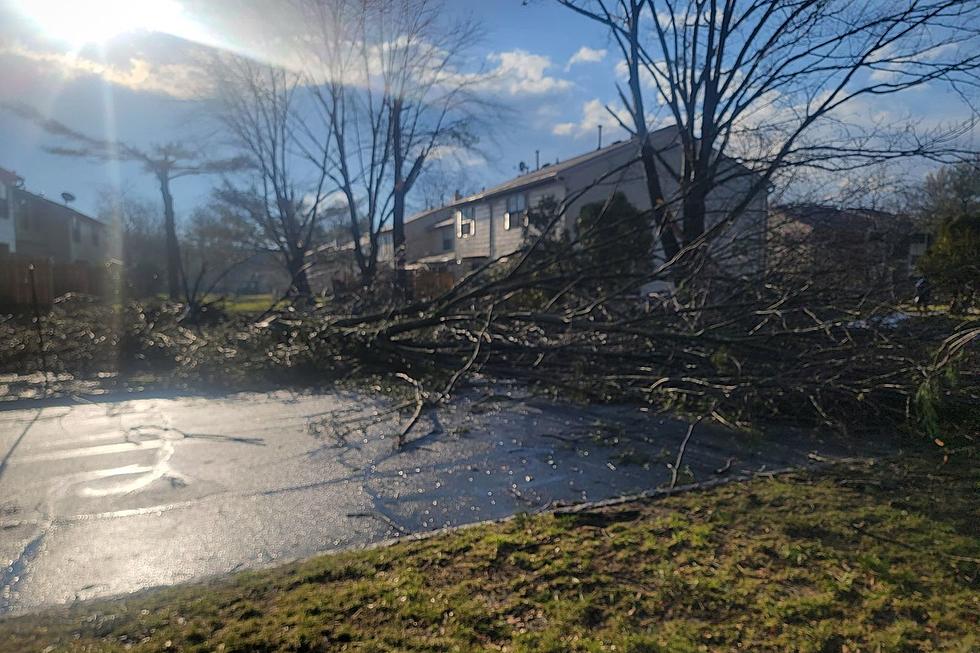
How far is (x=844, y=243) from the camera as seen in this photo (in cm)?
792

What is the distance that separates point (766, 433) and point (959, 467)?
58.1 inches

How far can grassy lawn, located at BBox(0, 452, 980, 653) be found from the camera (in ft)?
8.45

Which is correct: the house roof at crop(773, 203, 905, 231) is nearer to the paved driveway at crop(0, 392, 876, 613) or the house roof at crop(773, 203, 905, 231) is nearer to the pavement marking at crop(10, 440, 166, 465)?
the paved driveway at crop(0, 392, 876, 613)

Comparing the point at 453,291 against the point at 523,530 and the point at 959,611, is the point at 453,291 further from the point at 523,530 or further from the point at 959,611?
the point at 959,611

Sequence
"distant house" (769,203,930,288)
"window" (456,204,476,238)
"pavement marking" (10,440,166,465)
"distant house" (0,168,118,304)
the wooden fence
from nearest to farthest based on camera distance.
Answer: "pavement marking" (10,440,166,465)
"distant house" (769,203,930,288)
the wooden fence
"distant house" (0,168,118,304)
"window" (456,204,476,238)

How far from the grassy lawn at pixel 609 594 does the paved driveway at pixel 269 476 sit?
39 cm

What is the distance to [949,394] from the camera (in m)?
5.43

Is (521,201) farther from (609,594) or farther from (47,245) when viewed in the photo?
(47,245)

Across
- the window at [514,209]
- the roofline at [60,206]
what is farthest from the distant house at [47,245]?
the window at [514,209]

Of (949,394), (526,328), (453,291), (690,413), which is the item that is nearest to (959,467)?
(949,394)

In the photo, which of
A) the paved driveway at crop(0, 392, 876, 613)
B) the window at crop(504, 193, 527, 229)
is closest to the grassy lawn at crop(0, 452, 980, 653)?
the paved driveway at crop(0, 392, 876, 613)

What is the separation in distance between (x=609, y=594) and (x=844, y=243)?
6.57 meters

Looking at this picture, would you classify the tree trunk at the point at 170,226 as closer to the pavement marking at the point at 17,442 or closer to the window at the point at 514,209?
the window at the point at 514,209

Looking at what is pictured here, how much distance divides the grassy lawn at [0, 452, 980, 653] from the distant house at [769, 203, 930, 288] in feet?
13.7
